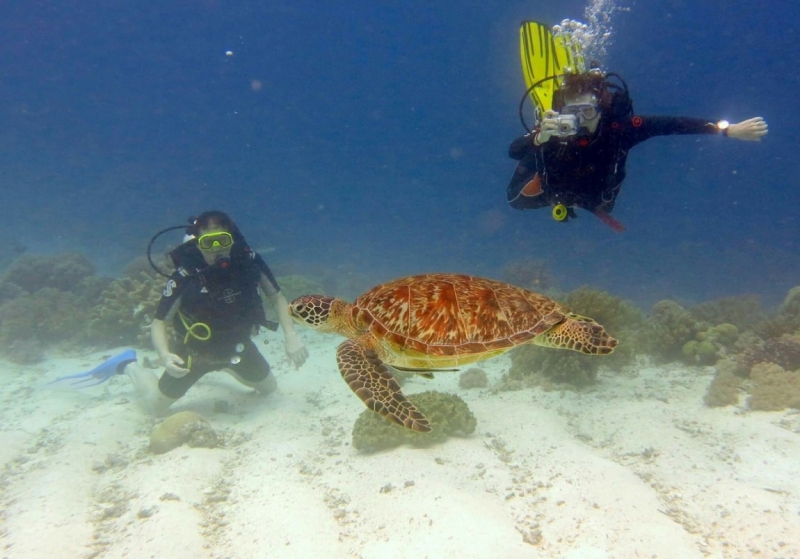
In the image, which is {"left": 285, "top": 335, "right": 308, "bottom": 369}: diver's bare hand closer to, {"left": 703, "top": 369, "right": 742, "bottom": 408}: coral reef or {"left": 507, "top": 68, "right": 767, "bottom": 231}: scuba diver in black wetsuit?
{"left": 507, "top": 68, "right": 767, "bottom": 231}: scuba diver in black wetsuit

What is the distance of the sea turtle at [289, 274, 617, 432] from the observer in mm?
3672

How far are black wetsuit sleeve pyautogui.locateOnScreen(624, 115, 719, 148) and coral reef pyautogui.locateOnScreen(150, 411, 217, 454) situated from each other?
26.0 feet

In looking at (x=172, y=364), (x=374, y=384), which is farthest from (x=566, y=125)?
(x=172, y=364)

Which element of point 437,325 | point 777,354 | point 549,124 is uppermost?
point 549,124

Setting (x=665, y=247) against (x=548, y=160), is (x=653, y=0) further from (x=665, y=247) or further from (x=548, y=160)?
(x=548, y=160)

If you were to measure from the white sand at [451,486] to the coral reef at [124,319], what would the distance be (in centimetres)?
354

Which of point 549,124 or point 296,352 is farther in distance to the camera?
point 296,352

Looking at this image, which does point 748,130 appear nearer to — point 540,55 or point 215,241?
point 540,55

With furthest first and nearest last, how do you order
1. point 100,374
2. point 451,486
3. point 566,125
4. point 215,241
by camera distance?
point 100,374, point 215,241, point 566,125, point 451,486

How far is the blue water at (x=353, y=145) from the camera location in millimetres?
42188

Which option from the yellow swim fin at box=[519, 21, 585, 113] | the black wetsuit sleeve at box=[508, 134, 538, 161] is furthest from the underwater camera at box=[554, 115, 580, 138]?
the yellow swim fin at box=[519, 21, 585, 113]

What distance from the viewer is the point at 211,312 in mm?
6410

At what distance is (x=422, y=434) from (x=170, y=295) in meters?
4.76

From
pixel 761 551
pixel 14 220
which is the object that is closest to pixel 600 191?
pixel 761 551
